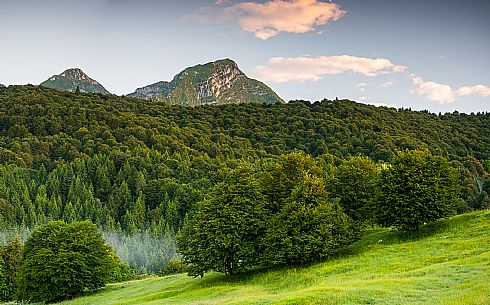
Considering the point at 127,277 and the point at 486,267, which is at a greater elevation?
the point at 486,267

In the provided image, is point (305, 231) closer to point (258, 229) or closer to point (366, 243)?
point (258, 229)

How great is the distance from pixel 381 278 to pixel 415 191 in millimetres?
20202

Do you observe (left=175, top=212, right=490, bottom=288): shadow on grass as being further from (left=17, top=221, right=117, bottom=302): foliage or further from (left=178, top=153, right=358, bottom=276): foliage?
(left=17, top=221, right=117, bottom=302): foliage

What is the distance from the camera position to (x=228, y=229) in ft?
168

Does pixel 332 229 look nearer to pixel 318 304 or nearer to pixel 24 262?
pixel 318 304

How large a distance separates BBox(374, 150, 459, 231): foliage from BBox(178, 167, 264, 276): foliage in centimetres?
1490

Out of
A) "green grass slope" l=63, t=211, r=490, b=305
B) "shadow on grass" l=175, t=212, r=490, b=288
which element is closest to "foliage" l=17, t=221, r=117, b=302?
"green grass slope" l=63, t=211, r=490, b=305

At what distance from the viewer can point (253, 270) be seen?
5456 centimetres

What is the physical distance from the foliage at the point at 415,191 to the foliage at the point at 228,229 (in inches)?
586

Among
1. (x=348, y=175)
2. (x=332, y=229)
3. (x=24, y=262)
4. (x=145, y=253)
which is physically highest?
(x=348, y=175)

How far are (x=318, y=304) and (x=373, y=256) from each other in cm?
2248

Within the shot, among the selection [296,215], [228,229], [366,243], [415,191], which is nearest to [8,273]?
[228,229]

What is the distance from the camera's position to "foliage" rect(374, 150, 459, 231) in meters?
51.2

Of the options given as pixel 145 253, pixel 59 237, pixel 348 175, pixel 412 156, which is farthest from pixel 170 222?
pixel 412 156
